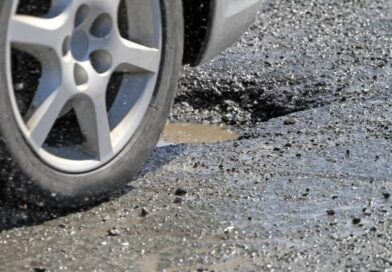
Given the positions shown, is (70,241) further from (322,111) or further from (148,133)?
(322,111)

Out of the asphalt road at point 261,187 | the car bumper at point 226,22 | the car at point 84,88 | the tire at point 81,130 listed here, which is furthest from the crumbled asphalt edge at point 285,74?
the tire at point 81,130

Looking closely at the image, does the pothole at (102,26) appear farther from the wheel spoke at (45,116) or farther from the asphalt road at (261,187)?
the asphalt road at (261,187)

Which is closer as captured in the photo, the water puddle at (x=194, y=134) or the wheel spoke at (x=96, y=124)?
the wheel spoke at (x=96, y=124)

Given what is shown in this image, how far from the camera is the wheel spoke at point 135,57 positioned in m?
4.16

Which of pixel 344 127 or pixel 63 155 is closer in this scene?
pixel 63 155

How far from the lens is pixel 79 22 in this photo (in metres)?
4.03

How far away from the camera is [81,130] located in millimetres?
4137

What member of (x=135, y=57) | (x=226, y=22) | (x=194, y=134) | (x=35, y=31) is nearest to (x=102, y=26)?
(x=135, y=57)

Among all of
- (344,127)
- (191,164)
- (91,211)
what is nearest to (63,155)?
(91,211)

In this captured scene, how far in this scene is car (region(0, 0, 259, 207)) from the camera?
382 cm

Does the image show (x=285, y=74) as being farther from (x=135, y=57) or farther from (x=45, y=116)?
(x=45, y=116)

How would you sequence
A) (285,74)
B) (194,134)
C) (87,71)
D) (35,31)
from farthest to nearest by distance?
(285,74) < (194,134) < (87,71) < (35,31)

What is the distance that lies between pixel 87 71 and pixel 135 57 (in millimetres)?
262

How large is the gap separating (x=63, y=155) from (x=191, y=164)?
924mm
